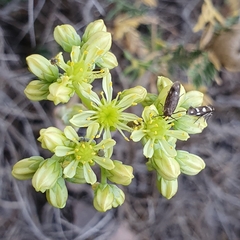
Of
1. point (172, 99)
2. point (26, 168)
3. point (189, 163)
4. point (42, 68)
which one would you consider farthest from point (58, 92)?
point (189, 163)

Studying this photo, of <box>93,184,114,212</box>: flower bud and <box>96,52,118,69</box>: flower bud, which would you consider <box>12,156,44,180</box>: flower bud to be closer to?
<box>93,184,114,212</box>: flower bud

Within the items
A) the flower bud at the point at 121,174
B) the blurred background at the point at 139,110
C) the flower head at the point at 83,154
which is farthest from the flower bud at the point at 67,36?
the blurred background at the point at 139,110

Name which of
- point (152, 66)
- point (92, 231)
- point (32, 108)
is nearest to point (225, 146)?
point (152, 66)

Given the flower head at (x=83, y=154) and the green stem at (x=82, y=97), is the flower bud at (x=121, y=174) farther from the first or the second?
the green stem at (x=82, y=97)

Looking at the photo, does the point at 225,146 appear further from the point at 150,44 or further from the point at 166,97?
the point at 166,97

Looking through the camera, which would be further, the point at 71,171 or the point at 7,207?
the point at 7,207

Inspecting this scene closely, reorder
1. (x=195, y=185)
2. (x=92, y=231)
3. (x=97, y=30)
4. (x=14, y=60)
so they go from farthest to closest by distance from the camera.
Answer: (x=195, y=185) → (x=92, y=231) → (x=14, y=60) → (x=97, y=30)
